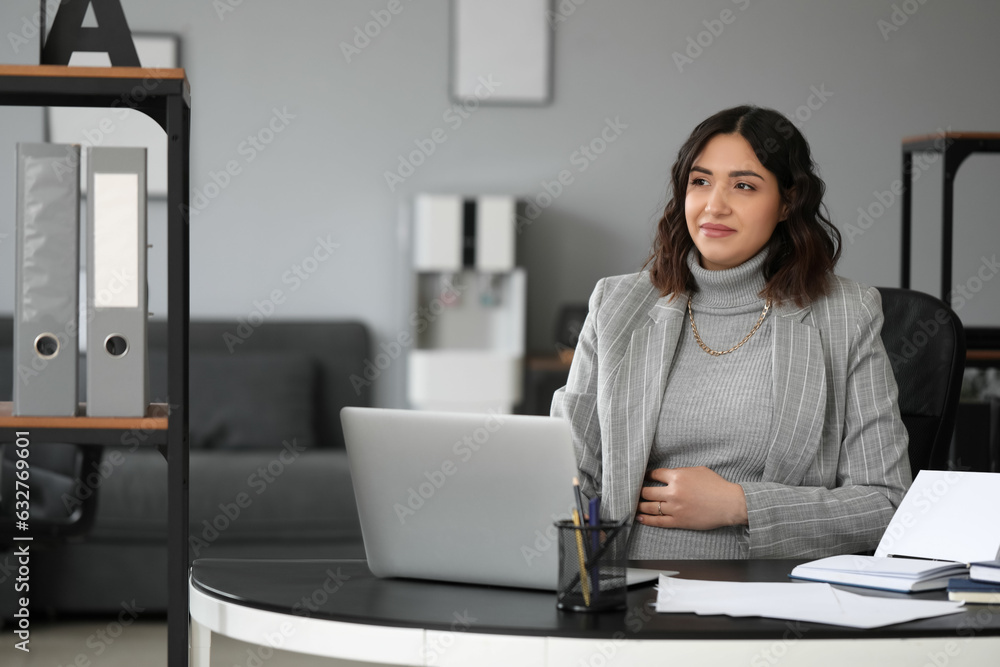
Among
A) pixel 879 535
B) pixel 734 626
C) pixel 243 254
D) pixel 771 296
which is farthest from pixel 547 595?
pixel 243 254

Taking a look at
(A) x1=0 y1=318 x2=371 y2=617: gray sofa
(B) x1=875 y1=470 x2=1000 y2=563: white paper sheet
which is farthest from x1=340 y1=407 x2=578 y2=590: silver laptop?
(A) x1=0 y1=318 x2=371 y2=617: gray sofa

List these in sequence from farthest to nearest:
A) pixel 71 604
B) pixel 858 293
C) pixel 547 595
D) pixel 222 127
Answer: pixel 222 127 → pixel 71 604 → pixel 858 293 → pixel 547 595

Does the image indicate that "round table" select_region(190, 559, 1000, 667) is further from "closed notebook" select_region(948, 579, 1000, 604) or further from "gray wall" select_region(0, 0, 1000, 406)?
"gray wall" select_region(0, 0, 1000, 406)

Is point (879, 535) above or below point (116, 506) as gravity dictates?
above

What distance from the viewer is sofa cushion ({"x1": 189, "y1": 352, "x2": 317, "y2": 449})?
12.5ft

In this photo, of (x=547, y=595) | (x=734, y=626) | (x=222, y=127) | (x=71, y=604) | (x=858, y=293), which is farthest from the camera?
(x=222, y=127)

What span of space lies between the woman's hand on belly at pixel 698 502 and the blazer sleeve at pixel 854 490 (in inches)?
1.0

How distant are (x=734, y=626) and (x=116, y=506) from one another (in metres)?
2.79

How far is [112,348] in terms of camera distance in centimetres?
114

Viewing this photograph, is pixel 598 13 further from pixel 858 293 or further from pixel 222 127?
pixel 858 293

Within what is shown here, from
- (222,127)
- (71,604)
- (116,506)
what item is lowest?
(71,604)

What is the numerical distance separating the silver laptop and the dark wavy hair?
0.75 m

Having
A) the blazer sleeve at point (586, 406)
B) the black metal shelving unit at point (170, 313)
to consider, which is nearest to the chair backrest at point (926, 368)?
the blazer sleeve at point (586, 406)

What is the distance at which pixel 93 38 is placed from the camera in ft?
4.02
